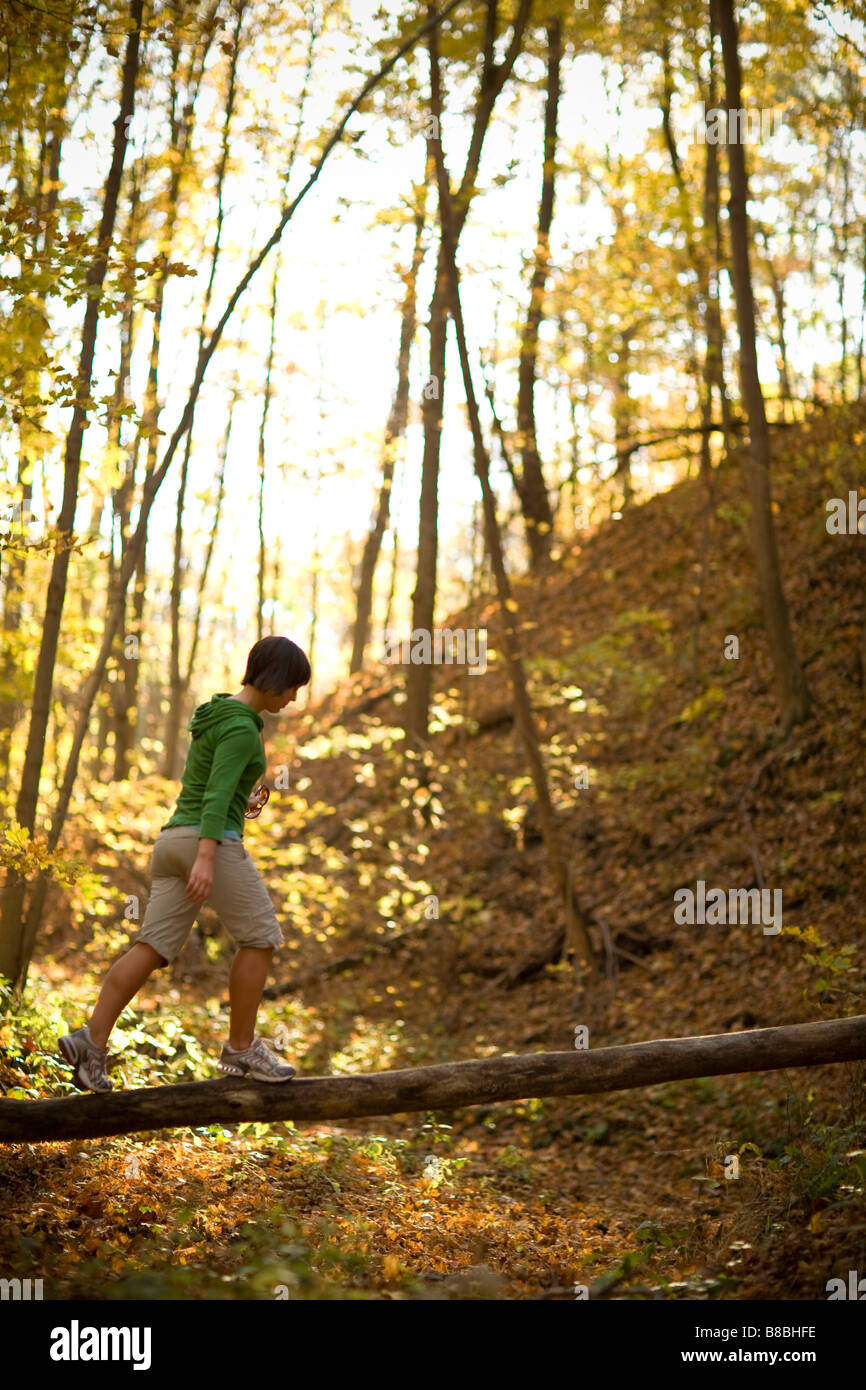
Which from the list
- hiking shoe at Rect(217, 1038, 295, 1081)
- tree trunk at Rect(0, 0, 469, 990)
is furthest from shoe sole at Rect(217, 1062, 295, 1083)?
tree trunk at Rect(0, 0, 469, 990)

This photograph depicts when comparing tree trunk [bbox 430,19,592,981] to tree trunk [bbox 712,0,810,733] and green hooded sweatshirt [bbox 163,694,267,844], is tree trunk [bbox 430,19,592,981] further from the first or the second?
green hooded sweatshirt [bbox 163,694,267,844]

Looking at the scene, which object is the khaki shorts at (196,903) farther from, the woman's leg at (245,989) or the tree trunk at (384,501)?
the tree trunk at (384,501)

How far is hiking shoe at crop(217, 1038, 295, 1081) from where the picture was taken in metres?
4.85

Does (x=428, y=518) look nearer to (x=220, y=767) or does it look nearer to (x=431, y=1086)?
(x=220, y=767)

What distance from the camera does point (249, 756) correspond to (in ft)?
15.8

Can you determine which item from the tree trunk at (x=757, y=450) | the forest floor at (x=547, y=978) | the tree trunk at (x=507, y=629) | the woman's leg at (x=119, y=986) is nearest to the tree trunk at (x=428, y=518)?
the forest floor at (x=547, y=978)

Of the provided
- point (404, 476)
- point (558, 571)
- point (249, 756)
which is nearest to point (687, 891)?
point (249, 756)

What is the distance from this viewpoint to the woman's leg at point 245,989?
4.84 meters

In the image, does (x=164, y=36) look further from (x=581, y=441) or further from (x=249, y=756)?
(x=581, y=441)

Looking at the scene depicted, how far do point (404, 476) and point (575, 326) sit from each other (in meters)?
5.85

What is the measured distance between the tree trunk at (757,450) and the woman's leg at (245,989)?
7931 mm

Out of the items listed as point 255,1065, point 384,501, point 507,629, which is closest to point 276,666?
point 255,1065
